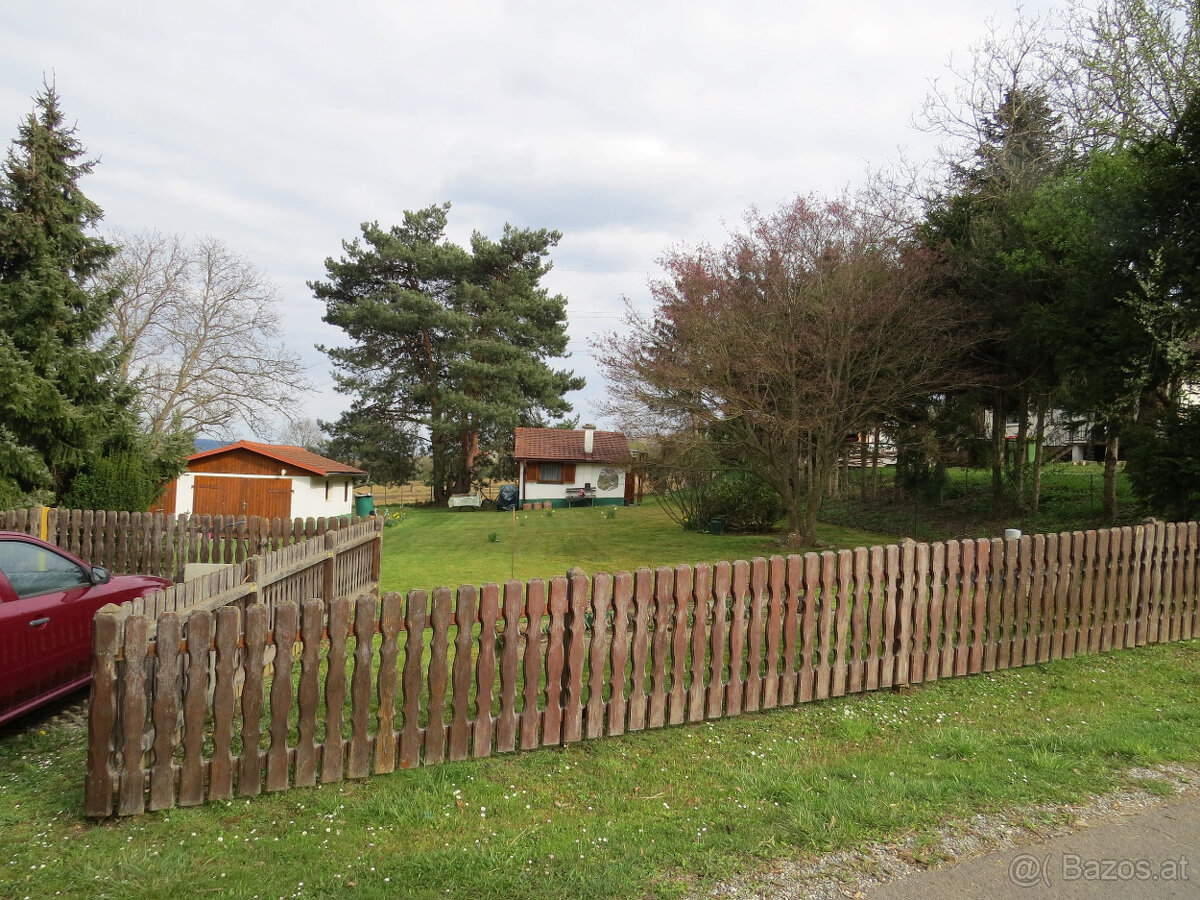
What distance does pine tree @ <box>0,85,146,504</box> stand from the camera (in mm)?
12688

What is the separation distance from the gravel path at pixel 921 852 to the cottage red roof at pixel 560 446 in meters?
33.9

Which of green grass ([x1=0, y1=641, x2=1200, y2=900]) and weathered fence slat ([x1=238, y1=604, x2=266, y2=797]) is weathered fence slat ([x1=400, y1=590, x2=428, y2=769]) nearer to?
green grass ([x1=0, y1=641, x2=1200, y2=900])

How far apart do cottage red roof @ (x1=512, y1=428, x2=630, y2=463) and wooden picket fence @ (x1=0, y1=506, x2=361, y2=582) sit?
27.5m

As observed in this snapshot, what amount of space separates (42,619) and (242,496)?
21613 millimetres

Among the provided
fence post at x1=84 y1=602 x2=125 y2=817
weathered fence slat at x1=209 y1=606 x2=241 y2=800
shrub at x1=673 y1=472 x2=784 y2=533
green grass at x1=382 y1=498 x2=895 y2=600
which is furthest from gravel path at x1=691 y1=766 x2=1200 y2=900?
shrub at x1=673 y1=472 x2=784 y2=533

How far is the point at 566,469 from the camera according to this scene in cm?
3969

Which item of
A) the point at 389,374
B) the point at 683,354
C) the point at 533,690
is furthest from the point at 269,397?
the point at 533,690

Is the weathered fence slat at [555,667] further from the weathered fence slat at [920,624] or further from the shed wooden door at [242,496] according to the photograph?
the shed wooden door at [242,496]

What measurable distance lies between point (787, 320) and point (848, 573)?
10.7m

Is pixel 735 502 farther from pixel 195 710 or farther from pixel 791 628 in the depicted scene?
pixel 195 710

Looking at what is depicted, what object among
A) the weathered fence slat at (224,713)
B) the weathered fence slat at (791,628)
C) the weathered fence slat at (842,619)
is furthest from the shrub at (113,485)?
the weathered fence slat at (842,619)

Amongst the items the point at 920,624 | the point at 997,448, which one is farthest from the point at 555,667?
the point at 997,448

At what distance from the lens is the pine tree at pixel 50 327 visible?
1269 centimetres

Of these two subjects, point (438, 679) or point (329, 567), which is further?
point (329, 567)
